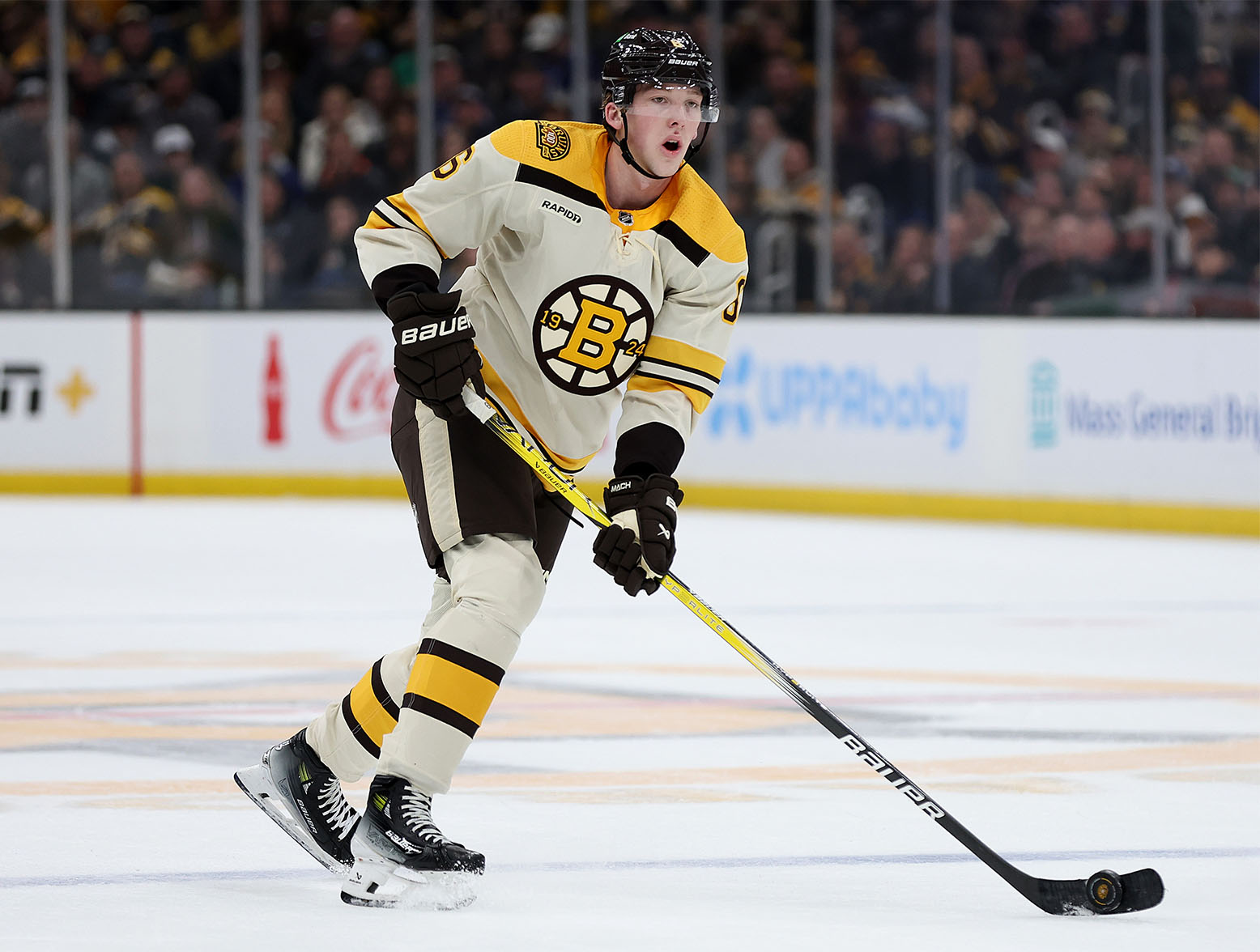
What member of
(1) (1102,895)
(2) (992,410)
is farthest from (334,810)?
(2) (992,410)

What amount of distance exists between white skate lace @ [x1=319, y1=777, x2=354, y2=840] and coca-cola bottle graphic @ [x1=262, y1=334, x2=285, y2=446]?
22.0 ft

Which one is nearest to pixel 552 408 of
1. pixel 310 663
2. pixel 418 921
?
pixel 418 921

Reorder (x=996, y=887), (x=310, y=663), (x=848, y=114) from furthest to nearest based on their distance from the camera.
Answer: (x=848, y=114), (x=310, y=663), (x=996, y=887)

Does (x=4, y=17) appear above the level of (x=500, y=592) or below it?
above

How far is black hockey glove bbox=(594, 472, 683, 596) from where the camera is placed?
2.84 meters

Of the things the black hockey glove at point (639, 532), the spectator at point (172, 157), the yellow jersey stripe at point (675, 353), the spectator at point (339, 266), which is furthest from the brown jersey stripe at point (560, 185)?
the spectator at point (172, 157)

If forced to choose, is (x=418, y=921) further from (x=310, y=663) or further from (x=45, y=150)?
(x=45, y=150)

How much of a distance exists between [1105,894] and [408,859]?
92 cm

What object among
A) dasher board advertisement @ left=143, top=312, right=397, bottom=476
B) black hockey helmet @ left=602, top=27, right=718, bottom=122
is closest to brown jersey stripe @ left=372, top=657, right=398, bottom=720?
black hockey helmet @ left=602, top=27, right=718, bottom=122

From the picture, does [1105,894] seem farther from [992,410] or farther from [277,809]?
[992,410]

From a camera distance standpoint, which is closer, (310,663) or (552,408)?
(552,408)

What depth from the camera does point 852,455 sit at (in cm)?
870

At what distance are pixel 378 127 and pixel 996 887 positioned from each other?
7.59m

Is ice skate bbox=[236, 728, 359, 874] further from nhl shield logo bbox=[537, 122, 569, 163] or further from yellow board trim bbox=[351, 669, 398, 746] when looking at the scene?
nhl shield logo bbox=[537, 122, 569, 163]
